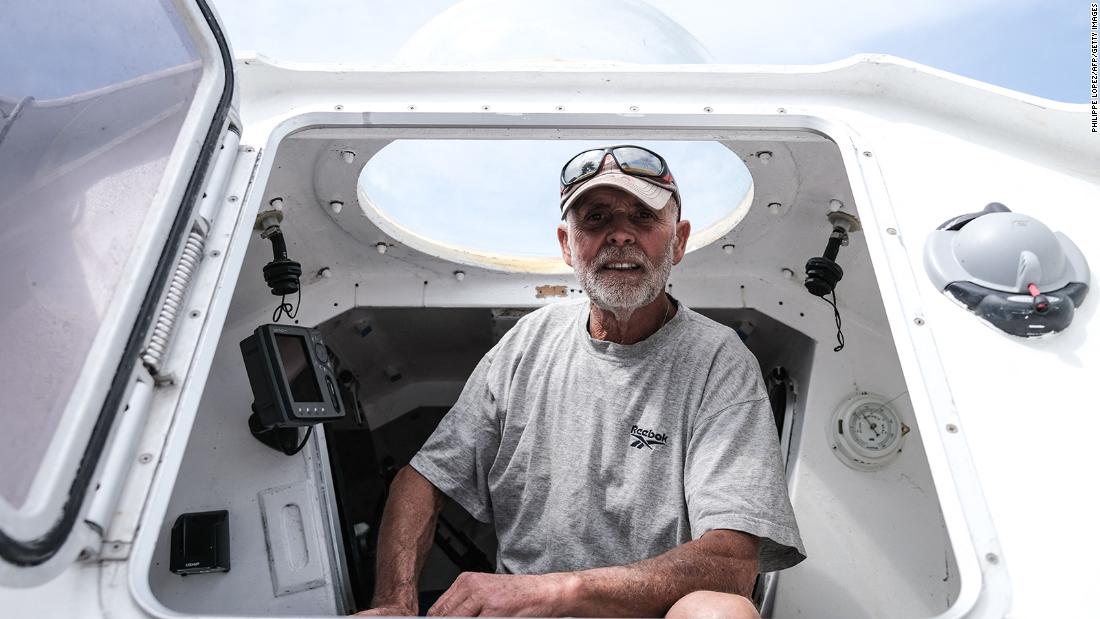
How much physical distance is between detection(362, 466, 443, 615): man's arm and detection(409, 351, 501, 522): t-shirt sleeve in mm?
33

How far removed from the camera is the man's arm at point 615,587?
5.19 ft

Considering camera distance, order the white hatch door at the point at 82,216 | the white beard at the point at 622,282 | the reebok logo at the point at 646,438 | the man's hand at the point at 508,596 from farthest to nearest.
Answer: the white beard at the point at 622,282
the reebok logo at the point at 646,438
the man's hand at the point at 508,596
the white hatch door at the point at 82,216

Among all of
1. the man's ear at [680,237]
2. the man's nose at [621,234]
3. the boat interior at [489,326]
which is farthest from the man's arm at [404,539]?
the man's ear at [680,237]

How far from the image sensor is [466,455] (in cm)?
203

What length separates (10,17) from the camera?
1.45 metres

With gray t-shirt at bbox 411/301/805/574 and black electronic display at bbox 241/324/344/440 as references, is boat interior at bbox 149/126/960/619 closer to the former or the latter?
black electronic display at bbox 241/324/344/440

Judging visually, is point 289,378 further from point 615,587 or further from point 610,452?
point 615,587

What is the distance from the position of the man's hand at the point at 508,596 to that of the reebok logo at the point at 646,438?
349 millimetres

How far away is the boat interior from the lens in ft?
6.87

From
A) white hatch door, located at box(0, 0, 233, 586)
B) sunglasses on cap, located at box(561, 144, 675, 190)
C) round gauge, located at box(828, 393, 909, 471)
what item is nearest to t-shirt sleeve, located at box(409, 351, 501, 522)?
sunglasses on cap, located at box(561, 144, 675, 190)

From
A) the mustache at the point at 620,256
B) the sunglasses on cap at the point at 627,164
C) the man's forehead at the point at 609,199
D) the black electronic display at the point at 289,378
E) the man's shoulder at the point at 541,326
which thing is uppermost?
the sunglasses on cap at the point at 627,164

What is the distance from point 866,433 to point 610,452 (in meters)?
0.95

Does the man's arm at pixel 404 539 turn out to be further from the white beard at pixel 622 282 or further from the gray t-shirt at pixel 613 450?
the white beard at pixel 622 282

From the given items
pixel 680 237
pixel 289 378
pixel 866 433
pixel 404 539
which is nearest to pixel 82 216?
pixel 289 378
